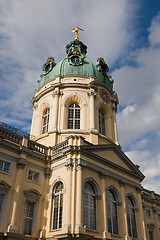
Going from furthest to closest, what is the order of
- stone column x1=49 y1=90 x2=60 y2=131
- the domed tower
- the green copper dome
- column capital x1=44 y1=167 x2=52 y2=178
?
the green copper dome, the domed tower, stone column x1=49 y1=90 x2=60 y2=131, column capital x1=44 y1=167 x2=52 y2=178

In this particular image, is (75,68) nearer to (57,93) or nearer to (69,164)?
(57,93)

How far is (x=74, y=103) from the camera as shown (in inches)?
1176

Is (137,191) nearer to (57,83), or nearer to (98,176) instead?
(98,176)

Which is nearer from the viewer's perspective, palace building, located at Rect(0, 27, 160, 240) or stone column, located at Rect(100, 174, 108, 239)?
palace building, located at Rect(0, 27, 160, 240)

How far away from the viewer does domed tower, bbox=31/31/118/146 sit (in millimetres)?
27312

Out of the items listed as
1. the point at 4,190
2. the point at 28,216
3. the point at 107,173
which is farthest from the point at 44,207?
the point at 107,173

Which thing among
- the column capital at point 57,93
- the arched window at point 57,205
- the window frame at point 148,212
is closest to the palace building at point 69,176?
the arched window at point 57,205

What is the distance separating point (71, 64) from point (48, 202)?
1846 centimetres

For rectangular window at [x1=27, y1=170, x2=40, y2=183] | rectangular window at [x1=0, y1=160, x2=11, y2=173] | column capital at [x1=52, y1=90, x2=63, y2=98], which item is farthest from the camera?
column capital at [x1=52, y1=90, x2=63, y2=98]

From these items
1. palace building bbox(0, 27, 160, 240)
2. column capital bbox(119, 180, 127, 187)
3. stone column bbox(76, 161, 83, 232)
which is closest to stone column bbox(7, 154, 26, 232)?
palace building bbox(0, 27, 160, 240)

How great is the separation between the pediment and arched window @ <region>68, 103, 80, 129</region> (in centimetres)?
539

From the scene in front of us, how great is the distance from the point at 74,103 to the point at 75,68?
16.7ft

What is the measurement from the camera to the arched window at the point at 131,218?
76.1ft

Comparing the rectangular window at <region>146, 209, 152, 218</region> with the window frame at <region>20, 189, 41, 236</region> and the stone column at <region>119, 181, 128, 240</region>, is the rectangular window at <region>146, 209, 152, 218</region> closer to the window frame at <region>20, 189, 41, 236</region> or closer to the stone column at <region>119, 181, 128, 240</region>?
the stone column at <region>119, 181, 128, 240</region>
